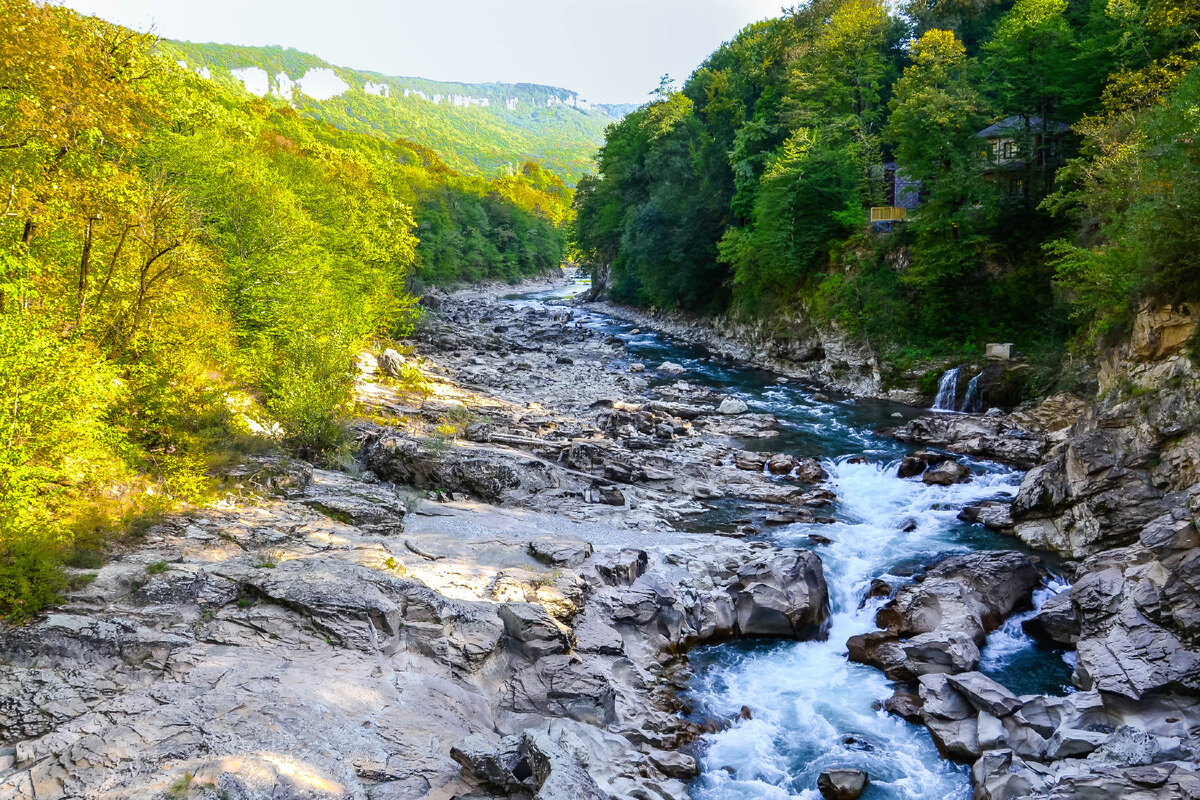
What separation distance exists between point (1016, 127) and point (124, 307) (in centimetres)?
3604

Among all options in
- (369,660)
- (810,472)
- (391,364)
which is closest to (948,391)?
(810,472)

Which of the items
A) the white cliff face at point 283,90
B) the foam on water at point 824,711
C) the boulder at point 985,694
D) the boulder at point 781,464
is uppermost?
the white cliff face at point 283,90

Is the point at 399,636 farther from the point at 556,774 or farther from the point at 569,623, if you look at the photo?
the point at 556,774

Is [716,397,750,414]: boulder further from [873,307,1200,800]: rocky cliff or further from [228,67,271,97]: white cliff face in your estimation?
[228,67,271,97]: white cliff face

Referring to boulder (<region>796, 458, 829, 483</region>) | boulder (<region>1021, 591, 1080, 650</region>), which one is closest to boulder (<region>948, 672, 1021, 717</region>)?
boulder (<region>1021, 591, 1080, 650</region>)

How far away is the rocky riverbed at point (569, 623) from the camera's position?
25.2ft

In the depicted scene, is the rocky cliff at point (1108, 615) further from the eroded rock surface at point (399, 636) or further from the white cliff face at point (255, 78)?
the white cliff face at point (255, 78)

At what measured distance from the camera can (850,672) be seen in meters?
12.2

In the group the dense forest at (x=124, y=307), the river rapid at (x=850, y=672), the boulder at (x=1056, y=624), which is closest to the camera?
the dense forest at (x=124, y=307)

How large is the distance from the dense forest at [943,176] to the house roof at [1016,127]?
0.56 ft

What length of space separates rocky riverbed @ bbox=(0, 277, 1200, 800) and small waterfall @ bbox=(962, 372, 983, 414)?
5271 millimetres

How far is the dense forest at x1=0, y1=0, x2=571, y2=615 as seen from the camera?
9.55 m

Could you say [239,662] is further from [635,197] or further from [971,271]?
[635,197]

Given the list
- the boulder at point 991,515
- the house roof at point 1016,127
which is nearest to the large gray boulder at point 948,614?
the boulder at point 991,515
